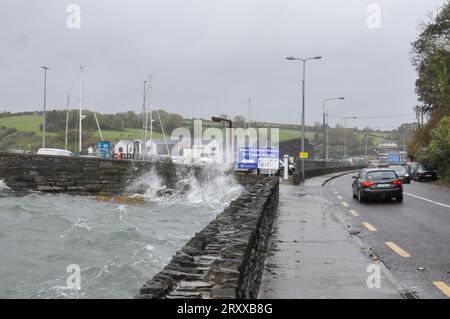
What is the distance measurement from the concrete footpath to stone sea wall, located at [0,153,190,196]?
34.2m

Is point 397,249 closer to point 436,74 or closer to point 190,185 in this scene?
point 436,74

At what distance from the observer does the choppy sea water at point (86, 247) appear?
1244cm

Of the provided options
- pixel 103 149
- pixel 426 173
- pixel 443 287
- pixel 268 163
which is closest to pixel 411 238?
pixel 443 287

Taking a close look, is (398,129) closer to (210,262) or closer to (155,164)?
(155,164)

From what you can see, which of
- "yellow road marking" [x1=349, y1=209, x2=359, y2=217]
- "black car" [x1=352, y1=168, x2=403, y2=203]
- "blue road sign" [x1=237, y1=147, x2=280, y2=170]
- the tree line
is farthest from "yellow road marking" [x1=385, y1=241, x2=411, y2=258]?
"blue road sign" [x1=237, y1=147, x2=280, y2=170]

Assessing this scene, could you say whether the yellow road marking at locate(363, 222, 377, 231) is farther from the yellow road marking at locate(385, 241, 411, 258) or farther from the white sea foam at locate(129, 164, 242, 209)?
the white sea foam at locate(129, 164, 242, 209)

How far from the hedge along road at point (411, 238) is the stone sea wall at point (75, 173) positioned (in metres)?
29.4

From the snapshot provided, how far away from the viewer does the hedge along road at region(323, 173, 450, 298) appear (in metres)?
8.61

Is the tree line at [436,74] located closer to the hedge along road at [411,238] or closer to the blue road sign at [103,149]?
the hedge along road at [411,238]

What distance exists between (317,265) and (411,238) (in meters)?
4.16

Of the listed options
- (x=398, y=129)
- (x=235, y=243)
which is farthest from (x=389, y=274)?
(x=398, y=129)

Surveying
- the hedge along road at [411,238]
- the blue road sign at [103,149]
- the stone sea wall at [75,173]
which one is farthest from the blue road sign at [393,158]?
the hedge along road at [411,238]

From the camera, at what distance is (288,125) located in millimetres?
121000

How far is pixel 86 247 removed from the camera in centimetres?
1822
